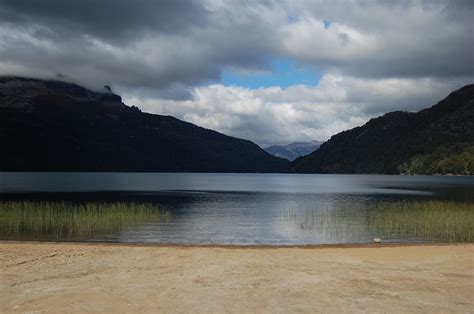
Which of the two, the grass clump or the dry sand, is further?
the grass clump

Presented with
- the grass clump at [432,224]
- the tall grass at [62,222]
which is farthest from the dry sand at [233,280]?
the grass clump at [432,224]

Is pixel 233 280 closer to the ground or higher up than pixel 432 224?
higher up

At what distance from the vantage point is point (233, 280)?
19.1m

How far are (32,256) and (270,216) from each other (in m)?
39.0

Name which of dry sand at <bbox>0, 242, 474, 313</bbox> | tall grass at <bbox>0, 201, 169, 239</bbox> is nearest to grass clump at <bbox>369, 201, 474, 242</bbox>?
dry sand at <bbox>0, 242, 474, 313</bbox>

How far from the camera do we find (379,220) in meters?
50.3

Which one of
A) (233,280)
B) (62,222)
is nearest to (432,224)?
(233,280)

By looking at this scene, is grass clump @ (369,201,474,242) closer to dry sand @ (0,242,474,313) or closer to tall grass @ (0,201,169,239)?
Result: dry sand @ (0,242,474,313)

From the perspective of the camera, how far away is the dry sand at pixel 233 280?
15023mm

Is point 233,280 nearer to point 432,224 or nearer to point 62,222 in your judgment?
point 62,222

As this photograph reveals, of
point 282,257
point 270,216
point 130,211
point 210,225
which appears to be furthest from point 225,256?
point 270,216

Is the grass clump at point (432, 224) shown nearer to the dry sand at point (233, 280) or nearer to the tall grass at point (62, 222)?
the dry sand at point (233, 280)

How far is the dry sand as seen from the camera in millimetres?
15023

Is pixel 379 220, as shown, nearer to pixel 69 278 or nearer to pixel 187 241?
pixel 187 241
